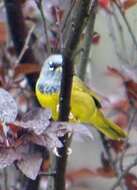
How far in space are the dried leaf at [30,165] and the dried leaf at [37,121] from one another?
5 centimetres

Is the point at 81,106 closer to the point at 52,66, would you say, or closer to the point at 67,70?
the point at 52,66

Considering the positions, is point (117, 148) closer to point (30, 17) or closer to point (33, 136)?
point (30, 17)

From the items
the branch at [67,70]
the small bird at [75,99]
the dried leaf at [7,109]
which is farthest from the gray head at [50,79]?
the dried leaf at [7,109]

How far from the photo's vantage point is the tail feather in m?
1.95

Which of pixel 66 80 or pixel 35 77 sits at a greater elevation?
pixel 66 80

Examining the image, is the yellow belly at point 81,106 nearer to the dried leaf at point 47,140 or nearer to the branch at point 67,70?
the branch at point 67,70

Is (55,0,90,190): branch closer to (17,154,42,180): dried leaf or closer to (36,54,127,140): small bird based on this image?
(17,154,42,180): dried leaf

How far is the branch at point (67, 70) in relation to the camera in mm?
1050

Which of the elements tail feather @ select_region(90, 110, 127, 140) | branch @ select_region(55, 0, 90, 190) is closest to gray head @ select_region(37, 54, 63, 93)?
tail feather @ select_region(90, 110, 127, 140)

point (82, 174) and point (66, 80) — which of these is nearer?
point (66, 80)

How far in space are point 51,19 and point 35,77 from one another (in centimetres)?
21

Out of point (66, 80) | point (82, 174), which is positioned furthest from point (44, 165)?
point (66, 80)

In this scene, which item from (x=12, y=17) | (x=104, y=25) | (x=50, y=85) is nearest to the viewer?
(x=50, y=85)

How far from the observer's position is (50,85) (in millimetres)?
1860
